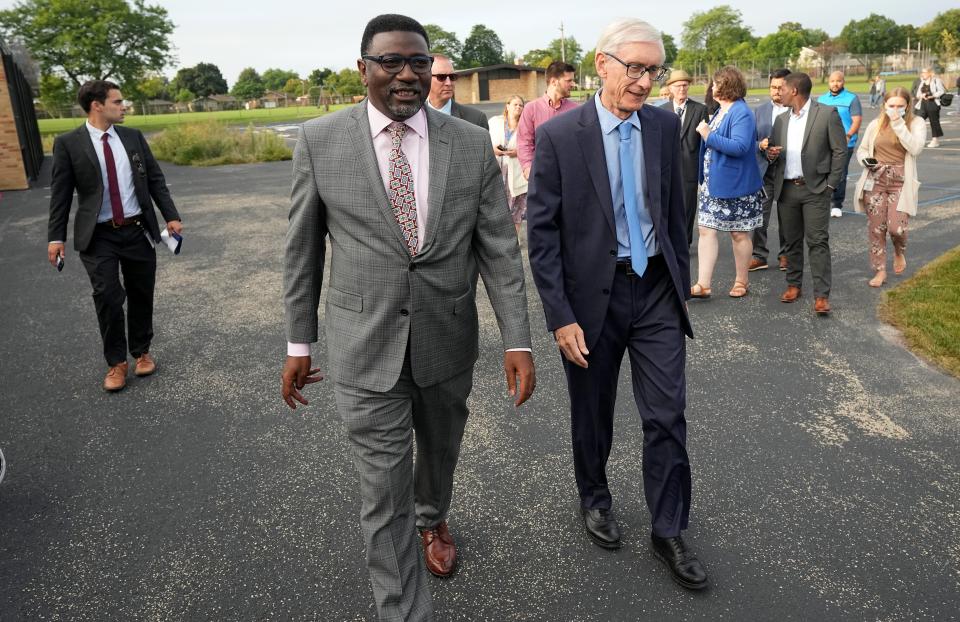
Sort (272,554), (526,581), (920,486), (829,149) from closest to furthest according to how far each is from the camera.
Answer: (526,581) → (272,554) → (920,486) → (829,149)

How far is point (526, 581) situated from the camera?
298 centimetres

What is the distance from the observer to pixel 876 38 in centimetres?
10644

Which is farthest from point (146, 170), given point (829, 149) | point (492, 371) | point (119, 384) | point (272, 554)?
point (829, 149)

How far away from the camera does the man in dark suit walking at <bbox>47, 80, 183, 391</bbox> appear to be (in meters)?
5.12

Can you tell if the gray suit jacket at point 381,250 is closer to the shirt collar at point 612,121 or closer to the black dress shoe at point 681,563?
the shirt collar at point 612,121

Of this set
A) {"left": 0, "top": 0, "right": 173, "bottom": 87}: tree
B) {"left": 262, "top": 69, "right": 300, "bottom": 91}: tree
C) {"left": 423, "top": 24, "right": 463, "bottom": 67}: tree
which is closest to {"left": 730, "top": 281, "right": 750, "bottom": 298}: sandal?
{"left": 0, "top": 0, "right": 173, "bottom": 87}: tree

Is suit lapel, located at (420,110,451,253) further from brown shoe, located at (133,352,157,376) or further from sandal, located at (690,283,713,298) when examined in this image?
sandal, located at (690,283,713,298)

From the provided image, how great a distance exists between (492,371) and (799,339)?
2.56 m

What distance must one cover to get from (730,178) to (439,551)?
191 inches

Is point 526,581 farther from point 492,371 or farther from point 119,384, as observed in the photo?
point 119,384

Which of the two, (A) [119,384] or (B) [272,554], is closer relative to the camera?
(B) [272,554]

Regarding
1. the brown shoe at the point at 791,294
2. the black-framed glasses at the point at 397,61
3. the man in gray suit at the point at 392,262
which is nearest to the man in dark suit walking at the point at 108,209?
the man in gray suit at the point at 392,262

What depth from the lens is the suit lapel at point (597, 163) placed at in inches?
115

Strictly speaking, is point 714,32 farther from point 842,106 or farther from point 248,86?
point 842,106
